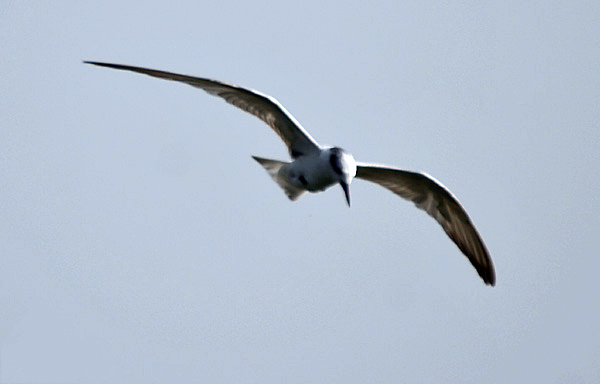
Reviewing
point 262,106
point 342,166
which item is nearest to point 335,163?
point 342,166

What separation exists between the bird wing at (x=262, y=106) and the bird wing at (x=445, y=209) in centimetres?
149

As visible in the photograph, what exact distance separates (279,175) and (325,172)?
1169 millimetres

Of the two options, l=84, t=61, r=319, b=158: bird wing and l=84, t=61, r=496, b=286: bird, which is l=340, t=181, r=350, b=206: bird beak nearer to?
l=84, t=61, r=496, b=286: bird

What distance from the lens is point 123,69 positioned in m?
16.0

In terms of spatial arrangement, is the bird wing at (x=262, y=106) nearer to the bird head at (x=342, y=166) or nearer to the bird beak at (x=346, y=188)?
the bird head at (x=342, y=166)

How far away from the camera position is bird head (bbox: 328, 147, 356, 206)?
664 inches

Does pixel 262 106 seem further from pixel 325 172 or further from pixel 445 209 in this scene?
pixel 445 209

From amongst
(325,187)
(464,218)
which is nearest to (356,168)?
(325,187)

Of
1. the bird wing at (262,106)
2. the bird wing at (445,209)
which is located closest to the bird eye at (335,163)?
the bird wing at (262,106)

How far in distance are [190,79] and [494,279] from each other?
18.8 feet

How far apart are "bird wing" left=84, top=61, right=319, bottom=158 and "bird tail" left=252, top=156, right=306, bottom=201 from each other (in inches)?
19.9

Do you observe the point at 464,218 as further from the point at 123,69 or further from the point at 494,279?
the point at 123,69

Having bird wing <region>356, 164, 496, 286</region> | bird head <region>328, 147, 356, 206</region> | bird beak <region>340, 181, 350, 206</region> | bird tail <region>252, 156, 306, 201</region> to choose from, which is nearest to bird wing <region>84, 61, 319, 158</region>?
bird head <region>328, 147, 356, 206</region>

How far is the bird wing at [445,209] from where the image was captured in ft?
61.2
